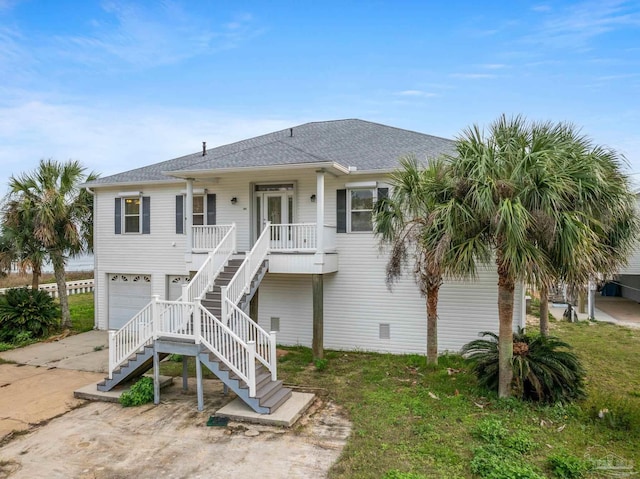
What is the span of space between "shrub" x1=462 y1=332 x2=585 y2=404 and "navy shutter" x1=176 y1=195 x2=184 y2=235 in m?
10.0

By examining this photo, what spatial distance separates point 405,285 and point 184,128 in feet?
59.1

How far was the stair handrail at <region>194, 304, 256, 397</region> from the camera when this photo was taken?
6.94 m

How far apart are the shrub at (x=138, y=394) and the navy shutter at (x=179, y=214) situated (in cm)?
633

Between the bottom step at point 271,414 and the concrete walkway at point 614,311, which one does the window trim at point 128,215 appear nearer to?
the bottom step at point 271,414

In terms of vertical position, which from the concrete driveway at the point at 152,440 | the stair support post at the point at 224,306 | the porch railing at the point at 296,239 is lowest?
the concrete driveway at the point at 152,440

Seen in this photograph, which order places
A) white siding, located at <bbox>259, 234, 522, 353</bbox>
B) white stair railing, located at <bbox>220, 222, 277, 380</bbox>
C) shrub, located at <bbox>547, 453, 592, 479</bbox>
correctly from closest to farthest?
shrub, located at <bbox>547, 453, 592, 479</bbox> → white stair railing, located at <bbox>220, 222, 277, 380</bbox> → white siding, located at <bbox>259, 234, 522, 353</bbox>

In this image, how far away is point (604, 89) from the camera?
46.6 feet

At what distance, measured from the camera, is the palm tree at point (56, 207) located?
1310 centimetres

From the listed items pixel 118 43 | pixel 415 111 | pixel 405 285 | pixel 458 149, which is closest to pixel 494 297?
pixel 405 285

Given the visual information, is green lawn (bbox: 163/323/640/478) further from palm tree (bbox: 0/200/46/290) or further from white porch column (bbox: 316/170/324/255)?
palm tree (bbox: 0/200/46/290)

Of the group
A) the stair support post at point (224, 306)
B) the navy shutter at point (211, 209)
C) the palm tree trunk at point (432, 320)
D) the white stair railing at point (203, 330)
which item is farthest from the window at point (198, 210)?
the palm tree trunk at point (432, 320)

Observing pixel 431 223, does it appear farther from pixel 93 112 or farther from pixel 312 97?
pixel 93 112

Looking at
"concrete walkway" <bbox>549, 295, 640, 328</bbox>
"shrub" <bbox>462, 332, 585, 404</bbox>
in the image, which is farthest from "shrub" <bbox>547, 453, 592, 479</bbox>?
"concrete walkway" <bbox>549, 295, 640, 328</bbox>

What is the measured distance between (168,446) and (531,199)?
22.8 feet
